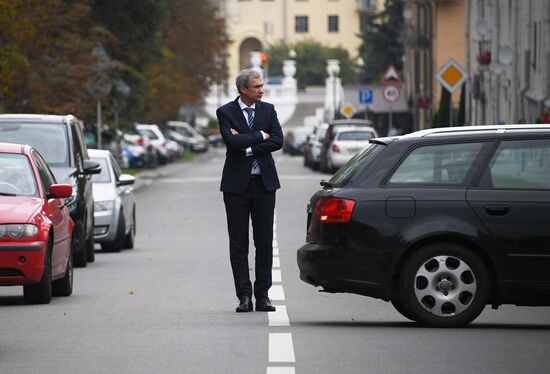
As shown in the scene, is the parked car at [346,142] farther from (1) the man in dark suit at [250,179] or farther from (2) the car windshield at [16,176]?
(1) the man in dark suit at [250,179]

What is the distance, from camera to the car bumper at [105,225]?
2277 cm

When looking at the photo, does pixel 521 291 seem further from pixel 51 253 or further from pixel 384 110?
pixel 384 110

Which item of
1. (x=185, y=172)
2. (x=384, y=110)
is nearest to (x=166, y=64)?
(x=185, y=172)

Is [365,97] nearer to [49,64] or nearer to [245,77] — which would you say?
[49,64]

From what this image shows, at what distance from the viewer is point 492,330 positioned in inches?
491

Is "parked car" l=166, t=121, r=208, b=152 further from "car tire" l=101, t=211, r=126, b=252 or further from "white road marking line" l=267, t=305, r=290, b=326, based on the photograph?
"white road marking line" l=267, t=305, r=290, b=326

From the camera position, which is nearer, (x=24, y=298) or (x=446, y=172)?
(x=446, y=172)

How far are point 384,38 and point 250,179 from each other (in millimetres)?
78302

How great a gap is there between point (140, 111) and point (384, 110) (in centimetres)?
2414

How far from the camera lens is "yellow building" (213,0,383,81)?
548 feet

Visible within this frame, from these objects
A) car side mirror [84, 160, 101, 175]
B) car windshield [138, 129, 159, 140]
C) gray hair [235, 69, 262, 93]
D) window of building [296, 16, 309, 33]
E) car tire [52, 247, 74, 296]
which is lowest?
car windshield [138, 129, 159, 140]

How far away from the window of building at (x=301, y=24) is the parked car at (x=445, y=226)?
520 feet

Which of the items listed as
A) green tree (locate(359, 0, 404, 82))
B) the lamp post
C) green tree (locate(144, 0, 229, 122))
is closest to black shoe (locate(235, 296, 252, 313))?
green tree (locate(144, 0, 229, 122))

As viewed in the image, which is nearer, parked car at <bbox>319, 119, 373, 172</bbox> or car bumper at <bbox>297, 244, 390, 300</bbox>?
A: car bumper at <bbox>297, 244, 390, 300</bbox>
